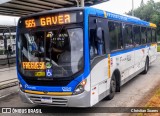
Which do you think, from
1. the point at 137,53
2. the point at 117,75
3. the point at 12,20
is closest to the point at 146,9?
the point at 12,20

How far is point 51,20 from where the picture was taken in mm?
6859

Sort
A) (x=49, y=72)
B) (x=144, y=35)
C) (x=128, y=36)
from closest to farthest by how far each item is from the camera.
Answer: (x=49, y=72), (x=128, y=36), (x=144, y=35)

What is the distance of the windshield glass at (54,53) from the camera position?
21.4ft

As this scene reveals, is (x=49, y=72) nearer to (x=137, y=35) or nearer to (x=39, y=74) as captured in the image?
(x=39, y=74)

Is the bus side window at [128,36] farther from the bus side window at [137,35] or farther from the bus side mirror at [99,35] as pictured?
the bus side mirror at [99,35]

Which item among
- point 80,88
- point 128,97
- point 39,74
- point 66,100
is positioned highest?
point 39,74

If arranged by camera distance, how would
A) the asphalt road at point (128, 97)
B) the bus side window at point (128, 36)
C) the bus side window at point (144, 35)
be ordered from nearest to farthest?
the asphalt road at point (128, 97) → the bus side window at point (128, 36) → the bus side window at point (144, 35)

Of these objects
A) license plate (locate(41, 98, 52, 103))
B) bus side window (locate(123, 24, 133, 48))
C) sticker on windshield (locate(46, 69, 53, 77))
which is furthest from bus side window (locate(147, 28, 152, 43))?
license plate (locate(41, 98, 52, 103))

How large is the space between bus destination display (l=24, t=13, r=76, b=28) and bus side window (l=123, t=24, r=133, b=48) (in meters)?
3.85

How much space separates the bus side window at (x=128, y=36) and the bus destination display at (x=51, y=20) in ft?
12.6

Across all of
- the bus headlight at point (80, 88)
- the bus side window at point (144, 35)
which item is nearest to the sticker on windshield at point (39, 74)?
the bus headlight at point (80, 88)

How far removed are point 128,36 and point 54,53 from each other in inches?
183

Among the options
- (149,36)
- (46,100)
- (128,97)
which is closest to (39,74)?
(46,100)

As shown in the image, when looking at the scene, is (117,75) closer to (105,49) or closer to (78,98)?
(105,49)
